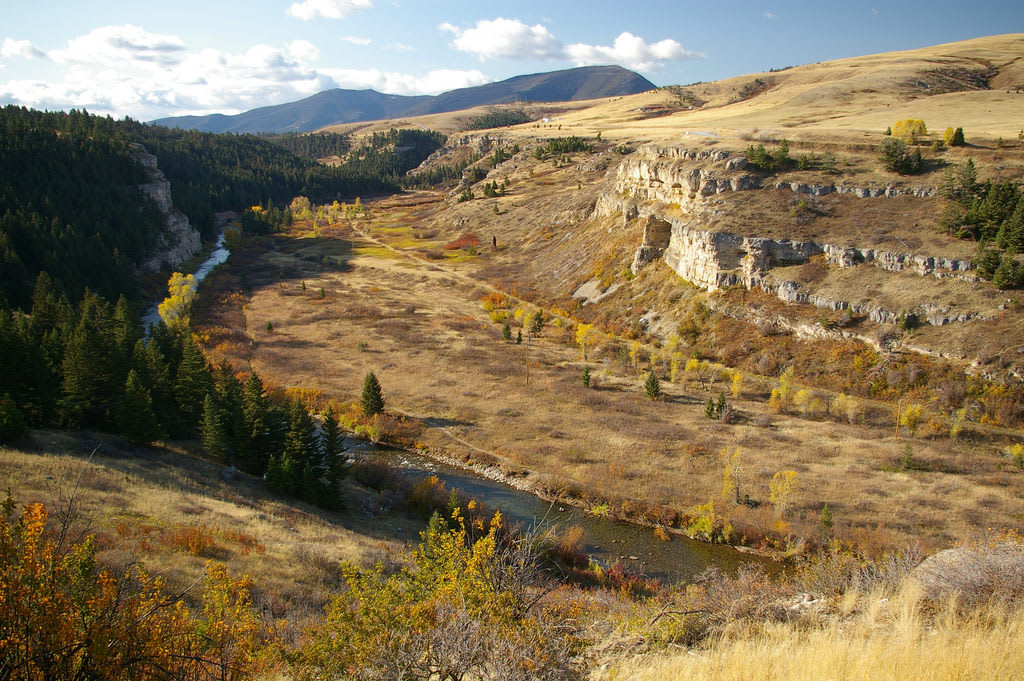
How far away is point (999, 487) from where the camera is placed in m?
28.6

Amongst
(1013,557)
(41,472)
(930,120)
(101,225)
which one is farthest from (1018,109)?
(101,225)

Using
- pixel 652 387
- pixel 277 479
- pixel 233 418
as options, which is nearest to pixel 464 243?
pixel 652 387

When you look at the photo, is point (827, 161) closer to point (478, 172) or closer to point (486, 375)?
point (486, 375)

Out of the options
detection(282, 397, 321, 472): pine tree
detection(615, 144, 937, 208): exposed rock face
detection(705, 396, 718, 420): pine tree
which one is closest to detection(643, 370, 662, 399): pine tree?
detection(705, 396, 718, 420): pine tree

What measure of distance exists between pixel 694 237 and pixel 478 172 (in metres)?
95.9

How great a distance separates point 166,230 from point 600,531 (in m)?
91.7

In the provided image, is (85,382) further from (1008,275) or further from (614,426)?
(1008,275)

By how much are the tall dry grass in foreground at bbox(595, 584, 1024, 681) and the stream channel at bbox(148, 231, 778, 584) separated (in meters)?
12.8

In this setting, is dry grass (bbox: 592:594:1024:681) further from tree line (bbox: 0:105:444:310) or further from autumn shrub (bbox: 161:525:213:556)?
tree line (bbox: 0:105:444:310)

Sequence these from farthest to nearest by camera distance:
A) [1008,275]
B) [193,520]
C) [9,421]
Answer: [1008,275] → [9,421] → [193,520]

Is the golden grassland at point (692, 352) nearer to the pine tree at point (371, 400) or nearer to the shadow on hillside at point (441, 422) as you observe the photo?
the shadow on hillside at point (441, 422)

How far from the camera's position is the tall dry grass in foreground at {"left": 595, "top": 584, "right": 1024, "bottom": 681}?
23.2 feet

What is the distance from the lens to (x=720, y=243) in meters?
53.9

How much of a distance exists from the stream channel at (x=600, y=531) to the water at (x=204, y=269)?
38.7 meters
